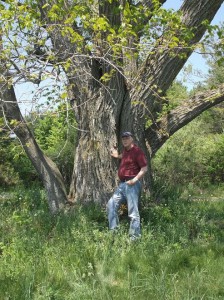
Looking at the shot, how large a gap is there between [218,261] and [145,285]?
54.9 inches

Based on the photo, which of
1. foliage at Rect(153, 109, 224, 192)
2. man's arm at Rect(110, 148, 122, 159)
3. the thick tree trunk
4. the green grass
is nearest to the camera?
the green grass

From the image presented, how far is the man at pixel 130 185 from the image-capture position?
690 cm

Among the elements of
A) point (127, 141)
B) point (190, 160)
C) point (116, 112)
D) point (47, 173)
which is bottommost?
point (190, 160)

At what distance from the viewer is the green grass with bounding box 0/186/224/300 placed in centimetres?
471

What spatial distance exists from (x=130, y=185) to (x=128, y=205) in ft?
1.05

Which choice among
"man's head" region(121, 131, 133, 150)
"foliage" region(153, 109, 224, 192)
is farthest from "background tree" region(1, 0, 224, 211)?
"foliage" region(153, 109, 224, 192)

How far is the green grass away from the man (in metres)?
0.23

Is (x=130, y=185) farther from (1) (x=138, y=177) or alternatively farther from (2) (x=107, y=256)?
(2) (x=107, y=256)

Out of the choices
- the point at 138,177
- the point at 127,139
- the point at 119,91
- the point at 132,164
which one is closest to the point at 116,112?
the point at 119,91

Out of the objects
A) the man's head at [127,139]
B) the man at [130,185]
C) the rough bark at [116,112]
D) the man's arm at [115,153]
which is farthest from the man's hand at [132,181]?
the rough bark at [116,112]

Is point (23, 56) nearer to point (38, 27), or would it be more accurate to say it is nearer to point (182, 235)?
point (38, 27)

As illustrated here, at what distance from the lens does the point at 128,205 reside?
7.00 m

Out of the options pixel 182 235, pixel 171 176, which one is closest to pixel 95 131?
pixel 182 235

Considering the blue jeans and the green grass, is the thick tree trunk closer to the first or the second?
the green grass
